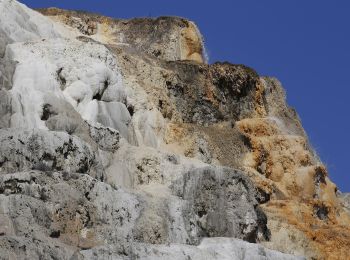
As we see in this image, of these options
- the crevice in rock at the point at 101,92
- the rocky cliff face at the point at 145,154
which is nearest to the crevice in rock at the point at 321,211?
the rocky cliff face at the point at 145,154

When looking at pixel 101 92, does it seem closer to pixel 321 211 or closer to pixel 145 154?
pixel 145 154

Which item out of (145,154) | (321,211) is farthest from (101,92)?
(321,211)

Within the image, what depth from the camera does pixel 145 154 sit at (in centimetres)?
3147

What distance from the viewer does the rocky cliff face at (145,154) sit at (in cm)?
2434

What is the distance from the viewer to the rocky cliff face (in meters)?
24.3

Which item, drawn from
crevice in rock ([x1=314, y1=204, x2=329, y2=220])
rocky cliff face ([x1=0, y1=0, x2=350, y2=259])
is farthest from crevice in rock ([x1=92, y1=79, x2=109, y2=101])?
crevice in rock ([x1=314, y1=204, x2=329, y2=220])

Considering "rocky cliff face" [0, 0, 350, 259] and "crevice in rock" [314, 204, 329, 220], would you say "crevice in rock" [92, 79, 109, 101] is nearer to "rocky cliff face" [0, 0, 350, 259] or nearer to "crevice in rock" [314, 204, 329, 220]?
"rocky cliff face" [0, 0, 350, 259]

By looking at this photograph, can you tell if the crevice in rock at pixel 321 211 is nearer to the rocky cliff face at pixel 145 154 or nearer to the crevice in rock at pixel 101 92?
the rocky cliff face at pixel 145 154

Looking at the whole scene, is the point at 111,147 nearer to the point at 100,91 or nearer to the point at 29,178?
the point at 100,91

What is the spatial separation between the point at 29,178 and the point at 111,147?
22.5ft

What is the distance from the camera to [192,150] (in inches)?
1492

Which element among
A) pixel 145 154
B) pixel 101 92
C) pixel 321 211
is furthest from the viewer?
pixel 321 211

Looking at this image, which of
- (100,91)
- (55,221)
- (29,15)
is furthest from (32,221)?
(29,15)

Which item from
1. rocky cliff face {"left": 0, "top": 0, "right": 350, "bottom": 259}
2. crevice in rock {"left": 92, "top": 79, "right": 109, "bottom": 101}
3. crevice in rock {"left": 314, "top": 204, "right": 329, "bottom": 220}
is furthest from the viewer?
crevice in rock {"left": 314, "top": 204, "right": 329, "bottom": 220}
